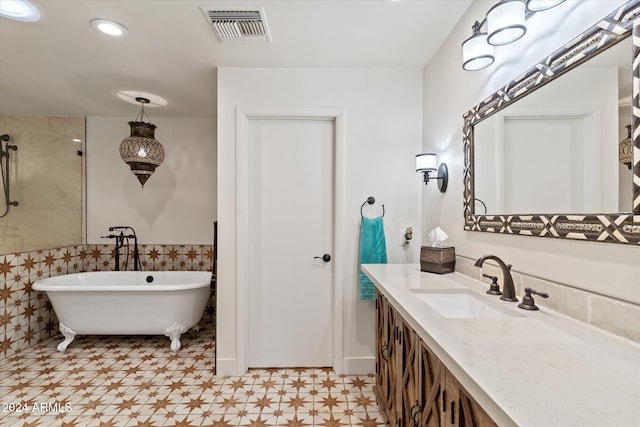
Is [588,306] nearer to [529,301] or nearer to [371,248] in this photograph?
[529,301]

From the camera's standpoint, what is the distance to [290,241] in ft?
8.30

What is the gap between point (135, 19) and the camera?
1.84 meters

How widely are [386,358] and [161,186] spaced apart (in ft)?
10.7

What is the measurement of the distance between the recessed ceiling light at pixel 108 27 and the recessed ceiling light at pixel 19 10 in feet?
0.90

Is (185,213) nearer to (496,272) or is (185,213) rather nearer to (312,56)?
(312,56)

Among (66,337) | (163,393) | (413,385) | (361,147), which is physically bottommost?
(163,393)

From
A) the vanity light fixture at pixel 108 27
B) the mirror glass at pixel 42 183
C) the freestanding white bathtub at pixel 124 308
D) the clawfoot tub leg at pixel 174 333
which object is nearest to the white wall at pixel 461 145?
the vanity light fixture at pixel 108 27

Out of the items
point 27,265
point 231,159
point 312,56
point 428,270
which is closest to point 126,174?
point 27,265

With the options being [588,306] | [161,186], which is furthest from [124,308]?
[588,306]

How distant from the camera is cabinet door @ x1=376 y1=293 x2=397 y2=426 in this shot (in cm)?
160

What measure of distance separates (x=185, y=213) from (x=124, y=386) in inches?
77.3

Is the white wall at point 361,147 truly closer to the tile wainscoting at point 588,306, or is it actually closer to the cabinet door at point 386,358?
the cabinet door at point 386,358

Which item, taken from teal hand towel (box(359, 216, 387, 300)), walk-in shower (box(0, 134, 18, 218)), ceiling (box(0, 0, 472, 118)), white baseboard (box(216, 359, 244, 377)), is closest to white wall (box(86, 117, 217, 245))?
walk-in shower (box(0, 134, 18, 218))

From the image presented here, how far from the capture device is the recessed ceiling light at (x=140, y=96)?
2935 millimetres
